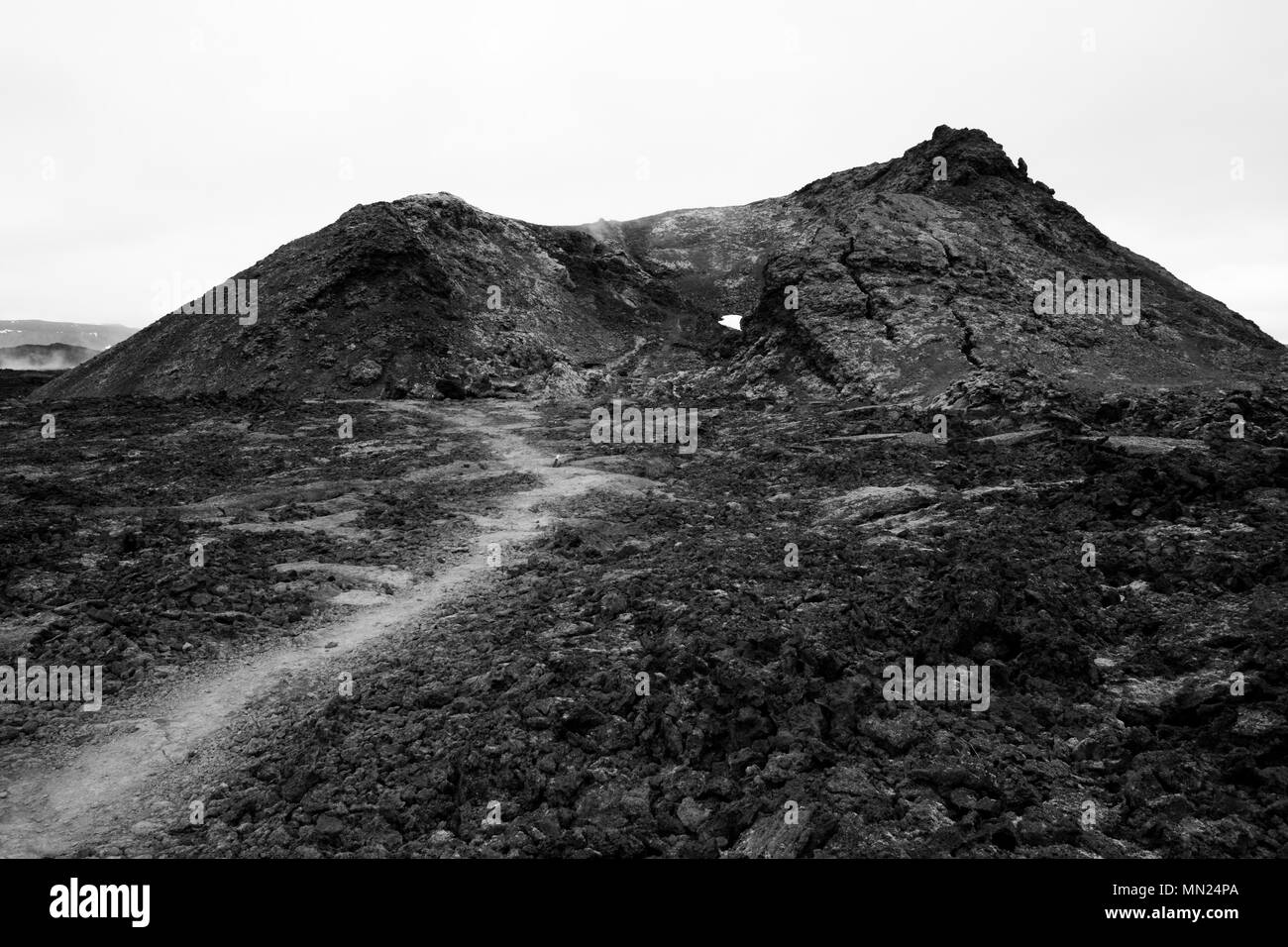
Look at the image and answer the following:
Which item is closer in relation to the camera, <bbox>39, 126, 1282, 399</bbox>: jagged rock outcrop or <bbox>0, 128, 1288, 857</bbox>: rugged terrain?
<bbox>0, 128, 1288, 857</bbox>: rugged terrain

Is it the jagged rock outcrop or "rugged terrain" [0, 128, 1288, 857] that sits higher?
the jagged rock outcrop

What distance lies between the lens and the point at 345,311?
50.6 metres

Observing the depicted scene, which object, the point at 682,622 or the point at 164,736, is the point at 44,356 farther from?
the point at 682,622

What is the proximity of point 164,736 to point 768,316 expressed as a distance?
40.1 metres

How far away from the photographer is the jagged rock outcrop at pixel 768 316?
3641 centimetres

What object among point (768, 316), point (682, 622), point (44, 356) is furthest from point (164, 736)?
point (44, 356)

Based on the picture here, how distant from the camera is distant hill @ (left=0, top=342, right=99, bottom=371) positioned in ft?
307

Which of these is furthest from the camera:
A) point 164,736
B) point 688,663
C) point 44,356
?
point 44,356

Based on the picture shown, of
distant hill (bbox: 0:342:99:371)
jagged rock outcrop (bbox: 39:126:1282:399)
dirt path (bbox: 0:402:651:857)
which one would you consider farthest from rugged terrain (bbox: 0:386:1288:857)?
distant hill (bbox: 0:342:99:371)

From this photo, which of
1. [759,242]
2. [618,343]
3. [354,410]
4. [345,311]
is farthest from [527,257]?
[354,410]

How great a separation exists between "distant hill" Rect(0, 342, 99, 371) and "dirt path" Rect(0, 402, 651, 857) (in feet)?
336

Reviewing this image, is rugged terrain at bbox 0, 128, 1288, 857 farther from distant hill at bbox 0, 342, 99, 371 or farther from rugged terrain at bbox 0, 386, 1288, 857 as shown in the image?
distant hill at bbox 0, 342, 99, 371

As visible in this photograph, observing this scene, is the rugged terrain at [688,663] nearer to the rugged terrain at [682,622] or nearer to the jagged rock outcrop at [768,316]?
the rugged terrain at [682,622]

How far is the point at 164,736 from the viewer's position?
9.73 meters
